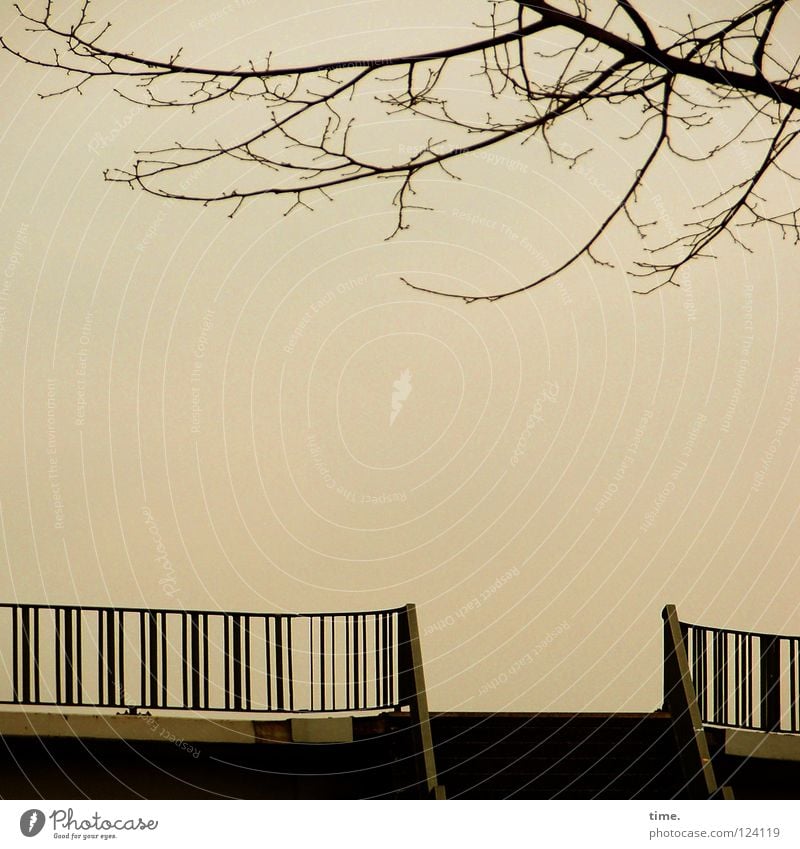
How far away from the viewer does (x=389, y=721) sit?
7.17 meters

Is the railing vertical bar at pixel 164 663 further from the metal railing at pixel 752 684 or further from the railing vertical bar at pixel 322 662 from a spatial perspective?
the metal railing at pixel 752 684

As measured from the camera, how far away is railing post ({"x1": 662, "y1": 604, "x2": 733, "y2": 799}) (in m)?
6.31

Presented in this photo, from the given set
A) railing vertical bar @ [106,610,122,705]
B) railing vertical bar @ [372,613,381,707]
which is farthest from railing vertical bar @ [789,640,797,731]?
railing vertical bar @ [106,610,122,705]

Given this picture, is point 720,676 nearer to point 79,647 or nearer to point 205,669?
point 205,669

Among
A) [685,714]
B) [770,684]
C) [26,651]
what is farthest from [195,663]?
[770,684]

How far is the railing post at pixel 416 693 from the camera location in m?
6.32

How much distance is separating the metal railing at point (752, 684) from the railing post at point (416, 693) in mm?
1910

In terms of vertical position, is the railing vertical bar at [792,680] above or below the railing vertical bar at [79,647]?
below

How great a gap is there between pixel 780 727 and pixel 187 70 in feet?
18.5

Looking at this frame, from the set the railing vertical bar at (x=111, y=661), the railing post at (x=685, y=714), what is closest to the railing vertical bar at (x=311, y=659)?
the railing vertical bar at (x=111, y=661)

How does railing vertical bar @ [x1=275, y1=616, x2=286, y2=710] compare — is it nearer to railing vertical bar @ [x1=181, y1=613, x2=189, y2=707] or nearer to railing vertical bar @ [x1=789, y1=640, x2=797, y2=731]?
railing vertical bar @ [x1=181, y1=613, x2=189, y2=707]

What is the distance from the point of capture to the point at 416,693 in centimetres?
689

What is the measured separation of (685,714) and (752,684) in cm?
49

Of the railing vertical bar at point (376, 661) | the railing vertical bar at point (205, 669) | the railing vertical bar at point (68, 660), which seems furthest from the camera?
the railing vertical bar at point (376, 661)
